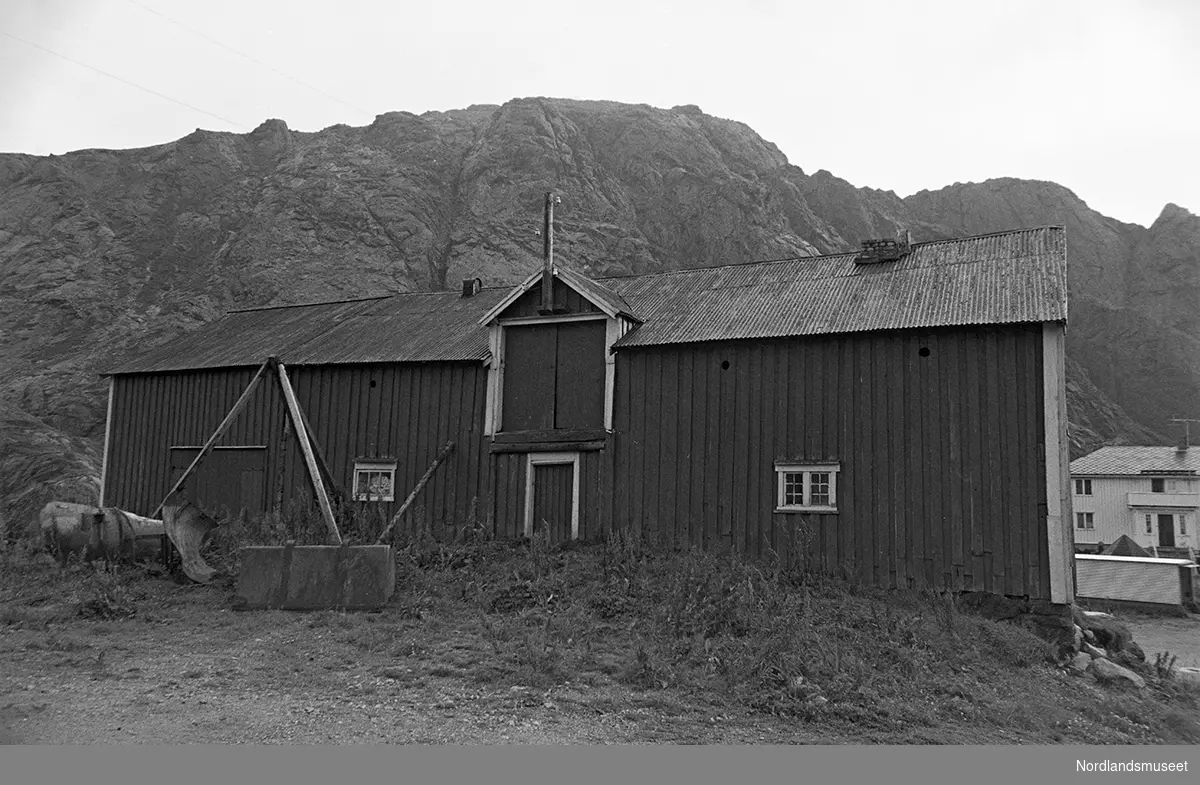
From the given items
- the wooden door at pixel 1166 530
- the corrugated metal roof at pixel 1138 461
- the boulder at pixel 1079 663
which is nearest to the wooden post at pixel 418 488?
the boulder at pixel 1079 663

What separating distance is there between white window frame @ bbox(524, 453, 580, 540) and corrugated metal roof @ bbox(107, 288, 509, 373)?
2.49 m

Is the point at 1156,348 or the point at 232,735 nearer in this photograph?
the point at 232,735

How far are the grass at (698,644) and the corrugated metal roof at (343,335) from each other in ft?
17.4

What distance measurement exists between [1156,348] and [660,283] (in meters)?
76.8

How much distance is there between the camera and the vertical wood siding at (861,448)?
15.2 meters

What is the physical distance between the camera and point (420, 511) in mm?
19609

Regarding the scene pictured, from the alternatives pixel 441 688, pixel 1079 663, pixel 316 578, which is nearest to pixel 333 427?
pixel 316 578

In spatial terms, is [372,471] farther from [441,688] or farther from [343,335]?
[441,688]

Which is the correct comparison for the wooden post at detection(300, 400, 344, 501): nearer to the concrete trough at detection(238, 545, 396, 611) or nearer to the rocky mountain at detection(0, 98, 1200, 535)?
the concrete trough at detection(238, 545, 396, 611)

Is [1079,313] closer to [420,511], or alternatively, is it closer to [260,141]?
[260,141]

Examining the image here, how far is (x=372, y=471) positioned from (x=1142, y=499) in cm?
4086

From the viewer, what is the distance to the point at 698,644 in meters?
12.0

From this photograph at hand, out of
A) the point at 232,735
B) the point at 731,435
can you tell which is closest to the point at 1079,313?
the point at 731,435

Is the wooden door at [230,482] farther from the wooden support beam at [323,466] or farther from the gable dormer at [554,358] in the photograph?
the gable dormer at [554,358]
